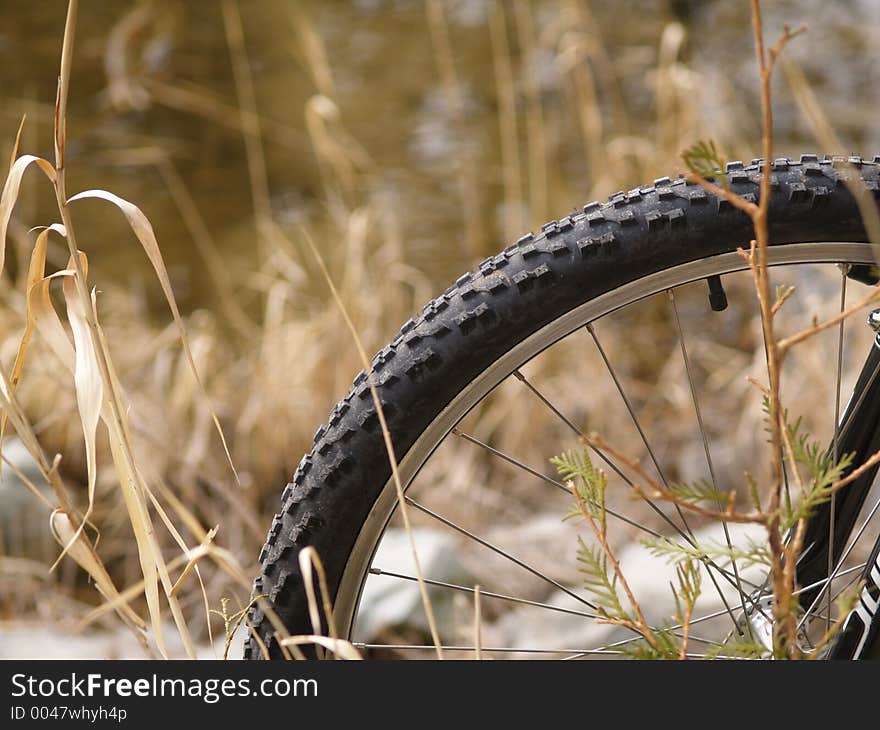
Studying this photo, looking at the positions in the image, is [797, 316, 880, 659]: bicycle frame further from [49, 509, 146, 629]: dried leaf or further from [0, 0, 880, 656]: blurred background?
[0, 0, 880, 656]: blurred background

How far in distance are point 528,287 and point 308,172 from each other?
3235 mm

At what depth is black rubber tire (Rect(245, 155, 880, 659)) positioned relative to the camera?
3.19 feet

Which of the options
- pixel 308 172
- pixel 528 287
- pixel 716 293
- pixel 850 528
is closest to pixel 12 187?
pixel 528 287

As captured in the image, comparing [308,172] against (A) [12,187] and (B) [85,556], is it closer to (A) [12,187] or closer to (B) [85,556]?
(A) [12,187]

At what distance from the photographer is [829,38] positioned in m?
4.15

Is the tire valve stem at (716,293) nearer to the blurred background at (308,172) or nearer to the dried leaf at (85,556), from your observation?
the dried leaf at (85,556)

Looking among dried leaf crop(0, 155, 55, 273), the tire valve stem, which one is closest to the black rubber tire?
the tire valve stem

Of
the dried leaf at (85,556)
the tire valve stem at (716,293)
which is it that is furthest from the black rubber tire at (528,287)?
the dried leaf at (85,556)

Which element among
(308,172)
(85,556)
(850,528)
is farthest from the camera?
(308,172)

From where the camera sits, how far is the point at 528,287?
98 centimetres

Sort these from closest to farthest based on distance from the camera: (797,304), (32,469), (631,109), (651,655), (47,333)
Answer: (651,655) < (47,333) < (32,469) < (797,304) < (631,109)
